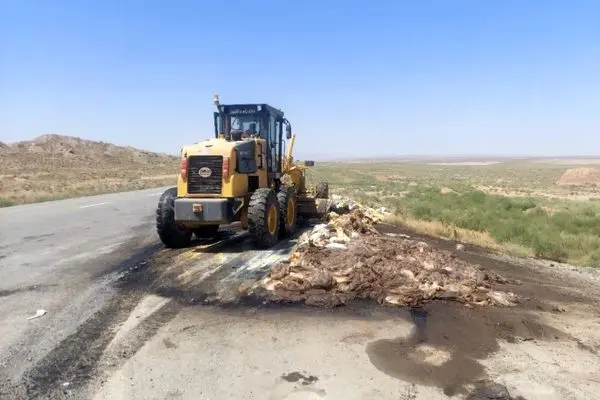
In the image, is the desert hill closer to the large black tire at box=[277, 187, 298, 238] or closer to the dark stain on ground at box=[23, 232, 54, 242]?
the dark stain on ground at box=[23, 232, 54, 242]

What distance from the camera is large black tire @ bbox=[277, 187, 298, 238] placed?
1198 cm

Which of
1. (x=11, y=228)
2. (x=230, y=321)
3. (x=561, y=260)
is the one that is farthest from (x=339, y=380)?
(x=11, y=228)

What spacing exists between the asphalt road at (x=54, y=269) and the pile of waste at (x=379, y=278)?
2.88 m

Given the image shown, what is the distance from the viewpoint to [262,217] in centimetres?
1055

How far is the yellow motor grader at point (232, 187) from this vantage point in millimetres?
10516

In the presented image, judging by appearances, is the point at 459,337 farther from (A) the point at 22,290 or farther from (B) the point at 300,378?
(A) the point at 22,290

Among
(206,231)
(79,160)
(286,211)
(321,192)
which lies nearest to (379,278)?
(286,211)

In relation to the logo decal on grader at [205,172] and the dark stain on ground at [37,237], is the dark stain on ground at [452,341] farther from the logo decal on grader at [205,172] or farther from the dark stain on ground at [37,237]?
the dark stain on ground at [37,237]

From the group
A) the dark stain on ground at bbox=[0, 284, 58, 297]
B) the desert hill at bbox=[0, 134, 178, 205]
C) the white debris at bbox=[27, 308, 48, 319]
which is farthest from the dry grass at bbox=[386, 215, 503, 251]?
the desert hill at bbox=[0, 134, 178, 205]

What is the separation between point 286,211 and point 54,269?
5186 mm

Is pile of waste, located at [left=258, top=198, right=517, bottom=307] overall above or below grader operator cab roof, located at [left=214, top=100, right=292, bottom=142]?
below

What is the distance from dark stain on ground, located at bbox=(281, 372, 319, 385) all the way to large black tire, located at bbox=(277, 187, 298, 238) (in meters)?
Answer: 6.91

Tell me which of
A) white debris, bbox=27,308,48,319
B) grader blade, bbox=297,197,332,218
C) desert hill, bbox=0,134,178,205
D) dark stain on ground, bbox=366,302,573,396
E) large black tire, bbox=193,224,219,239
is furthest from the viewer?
desert hill, bbox=0,134,178,205

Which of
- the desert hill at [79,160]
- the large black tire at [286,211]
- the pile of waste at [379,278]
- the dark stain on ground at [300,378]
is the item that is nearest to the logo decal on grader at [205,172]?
the large black tire at [286,211]
